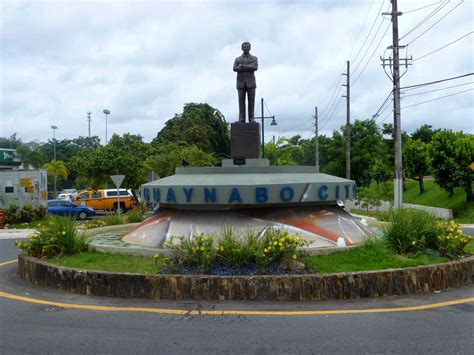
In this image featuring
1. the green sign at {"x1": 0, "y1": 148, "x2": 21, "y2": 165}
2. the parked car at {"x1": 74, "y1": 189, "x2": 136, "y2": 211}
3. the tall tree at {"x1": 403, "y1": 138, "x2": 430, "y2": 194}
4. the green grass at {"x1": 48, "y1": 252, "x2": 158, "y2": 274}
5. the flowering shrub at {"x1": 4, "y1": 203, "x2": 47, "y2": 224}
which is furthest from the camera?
the green sign at {"x1": 0, "y1": 148, "x2": 21, "y2": 165}

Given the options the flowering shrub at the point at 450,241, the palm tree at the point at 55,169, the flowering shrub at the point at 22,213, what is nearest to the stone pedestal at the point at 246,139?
the flowering shrub at the point at 450,241

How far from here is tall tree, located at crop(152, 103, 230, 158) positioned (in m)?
51.8

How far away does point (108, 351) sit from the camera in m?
5.14

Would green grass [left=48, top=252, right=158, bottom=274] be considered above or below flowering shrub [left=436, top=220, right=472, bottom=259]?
below

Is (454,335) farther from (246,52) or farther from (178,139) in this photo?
(178,139)

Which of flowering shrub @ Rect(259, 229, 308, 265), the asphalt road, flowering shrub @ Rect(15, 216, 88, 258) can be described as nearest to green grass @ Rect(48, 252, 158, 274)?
flowering shrub @ Rect(15, 216, 88, 258)

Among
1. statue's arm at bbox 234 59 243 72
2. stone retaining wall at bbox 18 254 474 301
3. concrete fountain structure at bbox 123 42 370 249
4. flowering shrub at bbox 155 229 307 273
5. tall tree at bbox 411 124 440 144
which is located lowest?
stone retaining wall at bbox 18 254 474 301

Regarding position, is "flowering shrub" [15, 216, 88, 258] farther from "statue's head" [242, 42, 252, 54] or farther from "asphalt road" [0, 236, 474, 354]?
"statue's head" [242, 42, 252, 54]

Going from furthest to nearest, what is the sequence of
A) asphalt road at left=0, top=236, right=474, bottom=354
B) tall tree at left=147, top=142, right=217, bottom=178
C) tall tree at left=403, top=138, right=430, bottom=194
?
tall tree at left=403, top=138, right=430, bottom=194 → tall tree at left=147, top=142, right=217, bottom=178 → asphalt road at left=0, top=236, right=474, bottom=354

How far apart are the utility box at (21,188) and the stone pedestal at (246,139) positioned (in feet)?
60.6

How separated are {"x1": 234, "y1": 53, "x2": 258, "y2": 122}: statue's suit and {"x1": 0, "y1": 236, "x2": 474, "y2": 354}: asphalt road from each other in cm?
774

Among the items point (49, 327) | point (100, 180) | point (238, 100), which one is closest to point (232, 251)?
point (49, 327)

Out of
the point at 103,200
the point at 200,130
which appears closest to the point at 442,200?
the point at 103,200

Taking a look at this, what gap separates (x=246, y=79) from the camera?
1352 centimetres
